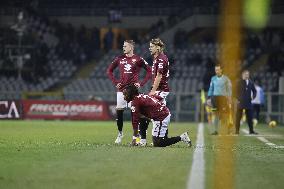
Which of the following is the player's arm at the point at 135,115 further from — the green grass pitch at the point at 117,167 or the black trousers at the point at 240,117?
the black trousers at the point at 240,117

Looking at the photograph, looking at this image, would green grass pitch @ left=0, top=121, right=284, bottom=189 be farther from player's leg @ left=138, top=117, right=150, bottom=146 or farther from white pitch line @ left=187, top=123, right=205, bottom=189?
player's leg @ left=138, top=117, right=150, bottom=146

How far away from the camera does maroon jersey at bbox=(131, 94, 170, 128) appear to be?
13852 mm

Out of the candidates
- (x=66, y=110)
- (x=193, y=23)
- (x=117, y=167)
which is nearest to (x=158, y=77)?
(x=117, y=167)

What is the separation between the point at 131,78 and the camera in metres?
16.2

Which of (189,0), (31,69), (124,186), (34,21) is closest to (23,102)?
(31,69)

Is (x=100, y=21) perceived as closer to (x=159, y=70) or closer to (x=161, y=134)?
(x=159, y=70)

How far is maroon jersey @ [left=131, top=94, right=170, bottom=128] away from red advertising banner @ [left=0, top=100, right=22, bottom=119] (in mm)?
20854

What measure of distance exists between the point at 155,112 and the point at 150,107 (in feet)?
0.47

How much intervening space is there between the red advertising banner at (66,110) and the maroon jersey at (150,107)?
838 inches

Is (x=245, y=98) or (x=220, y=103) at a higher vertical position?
(x=245, y=98)

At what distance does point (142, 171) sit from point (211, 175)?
0.90 meters

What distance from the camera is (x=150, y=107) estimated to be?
1394cm

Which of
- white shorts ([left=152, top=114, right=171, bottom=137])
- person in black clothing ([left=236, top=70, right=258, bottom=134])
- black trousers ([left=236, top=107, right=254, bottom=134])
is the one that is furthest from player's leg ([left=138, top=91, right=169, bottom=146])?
person in black clothing ([left=236, top=70, right=258, bottom=134])

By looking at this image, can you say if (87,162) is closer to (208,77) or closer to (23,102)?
(23,102)
